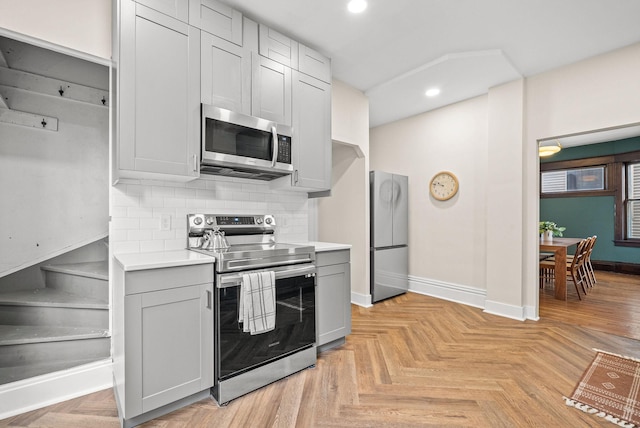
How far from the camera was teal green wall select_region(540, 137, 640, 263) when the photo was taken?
627 centimetres

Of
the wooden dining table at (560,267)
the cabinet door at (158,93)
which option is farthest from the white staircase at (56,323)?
the wooden dining table at (560,267)

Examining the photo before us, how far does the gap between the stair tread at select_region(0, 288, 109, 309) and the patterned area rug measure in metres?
3.67

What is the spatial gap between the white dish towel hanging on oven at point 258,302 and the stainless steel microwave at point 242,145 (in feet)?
2.96

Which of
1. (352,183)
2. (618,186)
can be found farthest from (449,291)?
(618,186)

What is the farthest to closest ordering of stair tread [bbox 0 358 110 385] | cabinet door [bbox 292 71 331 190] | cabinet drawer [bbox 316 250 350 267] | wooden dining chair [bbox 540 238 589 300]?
wooden dining chair [bbox 540 238 589 300] < cabinet door [bbox 292 71 331 190] < cabinet drawer [bbox 316 250 350 267] < stair tread [bbox 0 358 110 385]

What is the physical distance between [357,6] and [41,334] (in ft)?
11.9

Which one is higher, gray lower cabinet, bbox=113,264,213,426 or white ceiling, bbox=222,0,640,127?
white ceiling, bbox=222,0,640,127

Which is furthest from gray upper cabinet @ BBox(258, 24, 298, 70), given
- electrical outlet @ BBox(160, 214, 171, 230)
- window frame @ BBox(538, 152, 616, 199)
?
Result: window frame @ BBox(538, 152, 616, 199)

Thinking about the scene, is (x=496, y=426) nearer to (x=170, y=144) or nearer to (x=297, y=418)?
(x=297, y=418)

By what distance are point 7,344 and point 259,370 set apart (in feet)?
6.09

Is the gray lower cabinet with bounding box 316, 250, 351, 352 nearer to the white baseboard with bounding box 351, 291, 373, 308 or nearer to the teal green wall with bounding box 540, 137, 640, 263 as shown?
the white baseboard with bounding box 351, 291, 373, 308

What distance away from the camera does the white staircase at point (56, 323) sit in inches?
89.7

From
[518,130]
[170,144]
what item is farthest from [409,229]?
[170,144]

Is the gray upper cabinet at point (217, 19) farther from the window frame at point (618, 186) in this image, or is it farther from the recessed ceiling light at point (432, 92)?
the window frame at point (618, 186)
